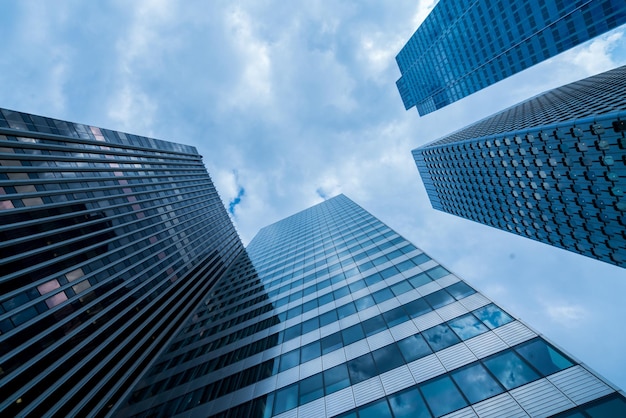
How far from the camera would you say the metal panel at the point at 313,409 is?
17.0m

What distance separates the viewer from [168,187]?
5900 cm

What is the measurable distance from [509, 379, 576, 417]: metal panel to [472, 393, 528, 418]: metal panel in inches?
10.4

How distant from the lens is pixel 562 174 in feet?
170

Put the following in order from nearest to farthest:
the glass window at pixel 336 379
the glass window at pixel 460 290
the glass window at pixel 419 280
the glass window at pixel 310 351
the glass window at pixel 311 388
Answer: the glass window at pixel 336 379 < the glass window at pixel 311 388 < the glass window at pixel 460 290 < the glass window at pixel 310 351 < the glass window at pixel 419 280

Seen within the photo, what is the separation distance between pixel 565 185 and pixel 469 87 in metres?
69.1

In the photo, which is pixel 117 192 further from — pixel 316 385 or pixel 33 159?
pixel 316 385

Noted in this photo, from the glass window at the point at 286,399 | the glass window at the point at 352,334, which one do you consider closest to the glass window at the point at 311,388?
the glass window at the point at 286,399

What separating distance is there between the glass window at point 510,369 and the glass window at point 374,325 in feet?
24.5

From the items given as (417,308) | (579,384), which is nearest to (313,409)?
(417,308)

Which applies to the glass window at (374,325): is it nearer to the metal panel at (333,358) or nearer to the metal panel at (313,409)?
the metal panel at (333,358)

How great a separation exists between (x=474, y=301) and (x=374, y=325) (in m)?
7.18

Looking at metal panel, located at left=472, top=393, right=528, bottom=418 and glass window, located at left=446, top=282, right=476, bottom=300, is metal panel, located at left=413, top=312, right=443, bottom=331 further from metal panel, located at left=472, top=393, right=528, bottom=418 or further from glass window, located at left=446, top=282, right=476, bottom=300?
metal panel, located at left=472, top=393, right=528, bottom=418

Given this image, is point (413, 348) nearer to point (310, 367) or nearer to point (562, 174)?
point (310, 367)

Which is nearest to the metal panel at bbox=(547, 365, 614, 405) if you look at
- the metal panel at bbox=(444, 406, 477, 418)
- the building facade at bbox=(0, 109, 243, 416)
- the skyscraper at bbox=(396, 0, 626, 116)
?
the metal panel at bbox=(444, 406, 477, 418)
